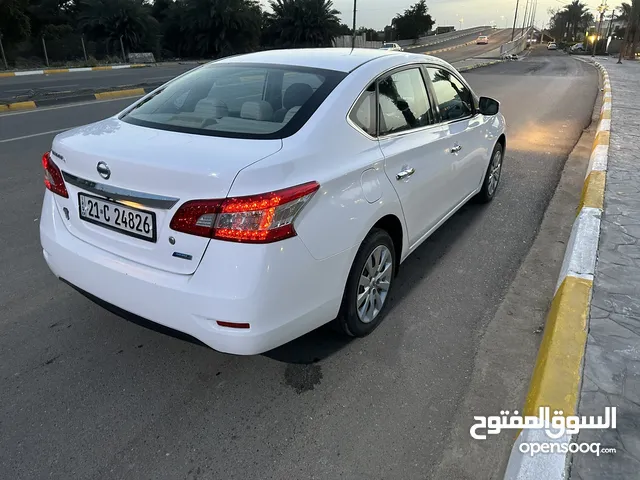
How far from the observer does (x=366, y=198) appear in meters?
2.72

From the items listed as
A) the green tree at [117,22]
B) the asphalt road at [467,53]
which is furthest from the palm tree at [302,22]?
the green tree at [117,22]

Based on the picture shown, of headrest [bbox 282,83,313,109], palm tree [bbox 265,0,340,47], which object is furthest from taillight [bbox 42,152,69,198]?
palm tree [bbox 265,0,340,47]

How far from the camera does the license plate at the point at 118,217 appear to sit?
7.65ft

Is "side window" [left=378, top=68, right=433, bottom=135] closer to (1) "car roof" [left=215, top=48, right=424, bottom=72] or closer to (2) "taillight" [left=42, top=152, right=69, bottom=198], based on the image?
(1) "car roof" [left=215, top=48, right=424, bottom=72]

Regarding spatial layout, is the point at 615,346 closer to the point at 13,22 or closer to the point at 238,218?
the point at 238,218

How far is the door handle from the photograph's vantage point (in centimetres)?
305

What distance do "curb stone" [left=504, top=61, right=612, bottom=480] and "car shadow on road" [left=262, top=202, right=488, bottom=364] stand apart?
971mm

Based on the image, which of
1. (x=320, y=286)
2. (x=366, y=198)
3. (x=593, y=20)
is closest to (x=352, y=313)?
(x=320, y=286)

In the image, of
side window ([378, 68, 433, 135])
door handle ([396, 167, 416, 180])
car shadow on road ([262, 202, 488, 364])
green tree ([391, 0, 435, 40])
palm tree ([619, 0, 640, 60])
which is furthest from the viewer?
green tree ([391, 0, 435, 40])

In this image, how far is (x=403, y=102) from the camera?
3379 mm

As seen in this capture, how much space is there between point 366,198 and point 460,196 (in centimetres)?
194

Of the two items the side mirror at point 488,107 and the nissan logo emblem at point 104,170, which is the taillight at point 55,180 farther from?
the side mirror at point 488,107

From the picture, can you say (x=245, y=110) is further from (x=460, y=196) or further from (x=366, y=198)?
(x=460, y=196)

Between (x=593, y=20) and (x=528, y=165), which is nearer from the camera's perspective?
(x=528, y=165)
